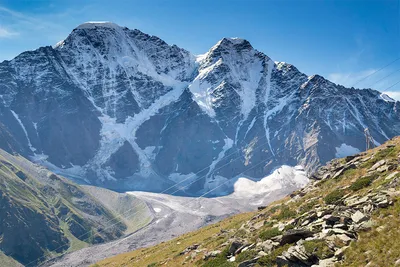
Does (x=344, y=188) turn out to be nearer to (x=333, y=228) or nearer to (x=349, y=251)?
(x=333, y=228)

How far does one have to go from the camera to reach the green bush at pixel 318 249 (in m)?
20.7

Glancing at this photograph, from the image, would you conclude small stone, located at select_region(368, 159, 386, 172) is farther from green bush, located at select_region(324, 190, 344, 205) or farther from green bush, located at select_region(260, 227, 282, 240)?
green bush, located at select_region(260, 227, 282, 240)

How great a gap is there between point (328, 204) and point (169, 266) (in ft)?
57.1

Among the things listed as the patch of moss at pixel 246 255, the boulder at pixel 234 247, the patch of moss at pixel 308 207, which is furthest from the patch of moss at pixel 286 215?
the patch of moss at pixel 246 255

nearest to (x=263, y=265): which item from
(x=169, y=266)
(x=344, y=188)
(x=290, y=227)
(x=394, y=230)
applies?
(x=290, y=227)

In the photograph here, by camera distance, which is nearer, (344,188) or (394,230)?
(394,230)

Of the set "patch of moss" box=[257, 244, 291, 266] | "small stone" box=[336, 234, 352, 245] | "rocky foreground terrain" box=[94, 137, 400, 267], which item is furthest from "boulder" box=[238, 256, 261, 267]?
"small stone" box=[336, 234, 352, 245]

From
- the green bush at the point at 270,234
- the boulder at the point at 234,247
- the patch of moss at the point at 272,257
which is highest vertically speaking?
the green bush at the point at 270,234

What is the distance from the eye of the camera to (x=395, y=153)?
108 ft

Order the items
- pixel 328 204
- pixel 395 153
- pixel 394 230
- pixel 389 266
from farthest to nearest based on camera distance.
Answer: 1. pixel 395 153
2. pixel 328 204
3. pixel 394 230
4. pixel 389 266

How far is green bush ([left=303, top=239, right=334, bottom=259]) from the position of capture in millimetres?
20745

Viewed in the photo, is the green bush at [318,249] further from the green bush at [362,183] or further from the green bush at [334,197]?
the green bush at [362,183]

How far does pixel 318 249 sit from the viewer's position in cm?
2111

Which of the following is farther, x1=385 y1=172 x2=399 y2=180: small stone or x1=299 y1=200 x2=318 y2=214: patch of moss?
x1=299 y1=200 x2=318 y2=214: patch of moss
